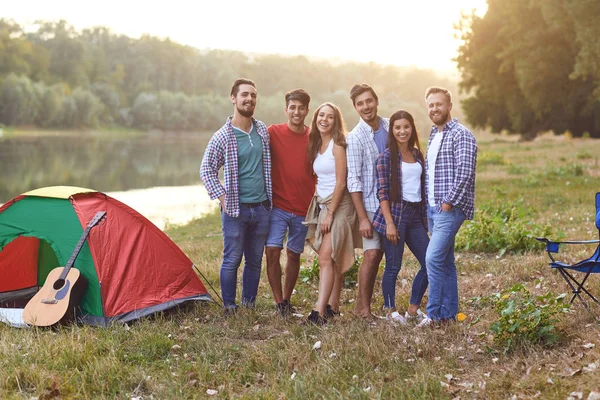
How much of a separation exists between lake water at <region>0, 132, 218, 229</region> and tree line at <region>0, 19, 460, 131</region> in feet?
102

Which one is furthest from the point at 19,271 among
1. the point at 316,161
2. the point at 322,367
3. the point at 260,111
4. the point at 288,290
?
the point at 260,111

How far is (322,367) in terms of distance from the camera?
4805 millimetres

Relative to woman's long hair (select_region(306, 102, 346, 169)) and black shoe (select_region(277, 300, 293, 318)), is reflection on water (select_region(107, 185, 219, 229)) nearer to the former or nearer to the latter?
black shoe (select_region(277, 300, 293, 318))

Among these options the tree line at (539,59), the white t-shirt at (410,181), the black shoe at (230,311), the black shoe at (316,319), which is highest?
the tree line at (539,59)

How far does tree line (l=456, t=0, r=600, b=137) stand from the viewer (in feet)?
61.4

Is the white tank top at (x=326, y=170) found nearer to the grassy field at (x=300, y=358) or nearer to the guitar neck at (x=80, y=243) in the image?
the grassy field at (x=300, y=358)

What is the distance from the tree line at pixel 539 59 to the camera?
18719 mm

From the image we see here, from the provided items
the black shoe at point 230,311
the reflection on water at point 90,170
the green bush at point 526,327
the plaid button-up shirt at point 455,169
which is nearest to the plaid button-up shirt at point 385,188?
the plaid button-up shirt at point 455,169

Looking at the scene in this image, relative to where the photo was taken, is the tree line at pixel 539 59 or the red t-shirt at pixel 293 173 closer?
the red t-shirt at pixel 293 173

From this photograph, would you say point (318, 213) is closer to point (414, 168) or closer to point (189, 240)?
point (414, 168)

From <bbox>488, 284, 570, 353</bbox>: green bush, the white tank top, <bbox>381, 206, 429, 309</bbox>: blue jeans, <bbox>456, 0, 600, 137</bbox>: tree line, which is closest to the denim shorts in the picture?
the white tank top

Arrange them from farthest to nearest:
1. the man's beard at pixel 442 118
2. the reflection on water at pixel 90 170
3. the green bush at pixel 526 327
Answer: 1. the reflection on water at pixel 90 170
2. the man's beard at pixel 442 118
3. the green bush at pixel 526 327

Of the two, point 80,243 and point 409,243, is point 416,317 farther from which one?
point 80,243

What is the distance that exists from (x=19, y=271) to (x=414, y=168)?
4523 mm
